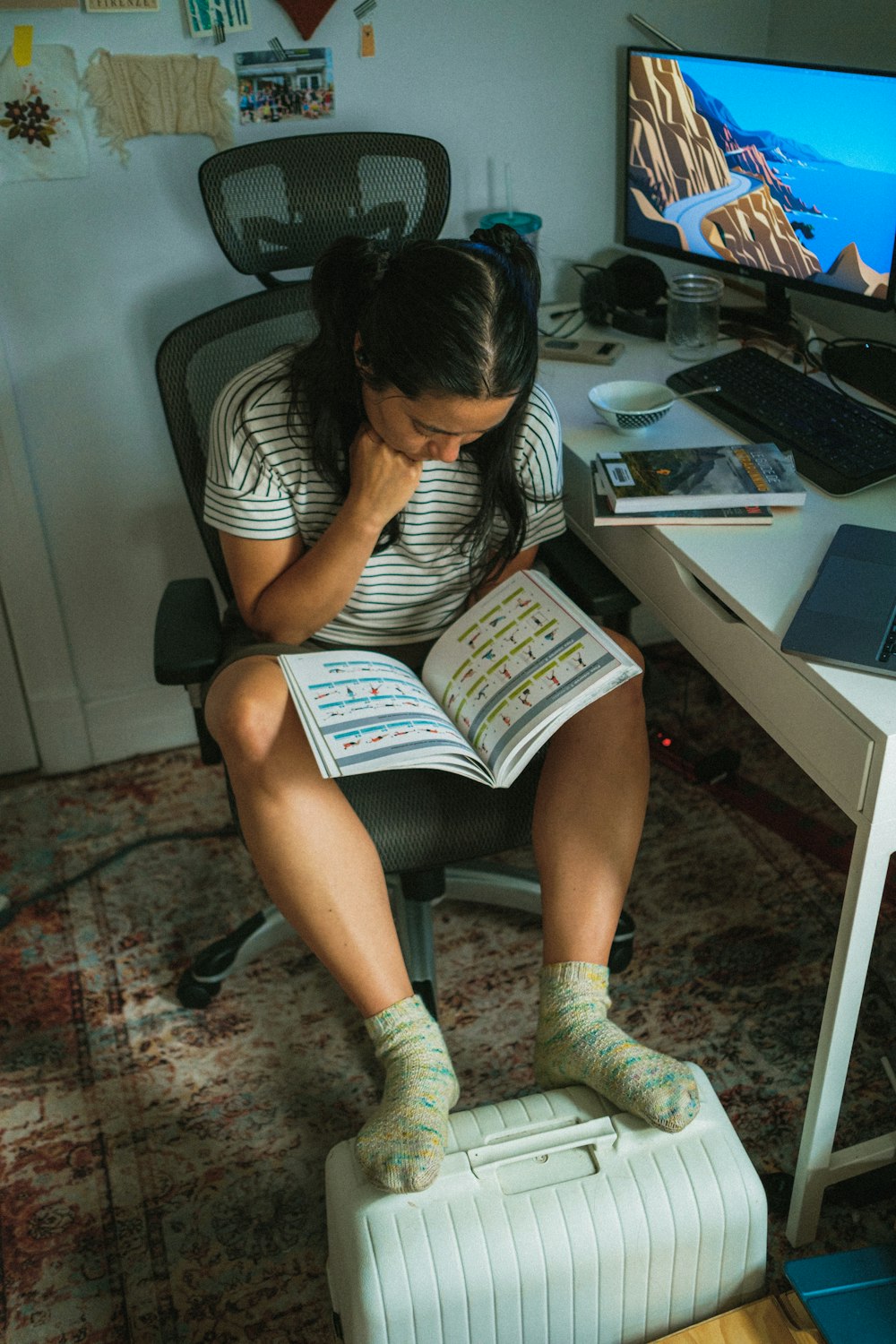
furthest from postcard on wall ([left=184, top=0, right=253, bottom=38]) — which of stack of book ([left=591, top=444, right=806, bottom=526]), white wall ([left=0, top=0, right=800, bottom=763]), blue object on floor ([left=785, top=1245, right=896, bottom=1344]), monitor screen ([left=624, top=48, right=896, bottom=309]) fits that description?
blue object on floor ([left=785, top=1245, right=896, bottom=1344])

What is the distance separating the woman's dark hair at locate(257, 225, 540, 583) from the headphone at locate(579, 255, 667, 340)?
622 mm

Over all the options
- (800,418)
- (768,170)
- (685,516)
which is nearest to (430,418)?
(685,516)

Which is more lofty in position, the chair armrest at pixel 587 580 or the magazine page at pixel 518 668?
the chair armrest at pixel 587 580

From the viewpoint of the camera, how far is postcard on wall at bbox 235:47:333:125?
1672 mm

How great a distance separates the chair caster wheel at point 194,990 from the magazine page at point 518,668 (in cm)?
57

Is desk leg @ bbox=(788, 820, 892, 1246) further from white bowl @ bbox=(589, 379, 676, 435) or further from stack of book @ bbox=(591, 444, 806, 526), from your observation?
white bowl @ bbox=(589, 379, 676, 435)

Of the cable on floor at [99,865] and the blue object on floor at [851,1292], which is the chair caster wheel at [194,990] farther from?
the blue object on floor at [851,1292]

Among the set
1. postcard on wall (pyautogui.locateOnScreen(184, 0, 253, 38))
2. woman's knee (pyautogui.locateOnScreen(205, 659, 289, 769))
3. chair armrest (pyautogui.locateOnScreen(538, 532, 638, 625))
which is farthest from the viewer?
postcard on wall (pyautogui.locateOnScreen(184, 0, 253, 38))

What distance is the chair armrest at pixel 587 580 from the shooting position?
134 cm

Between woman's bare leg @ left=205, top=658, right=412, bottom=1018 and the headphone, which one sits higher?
the headphone

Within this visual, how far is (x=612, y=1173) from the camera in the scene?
1.04 m

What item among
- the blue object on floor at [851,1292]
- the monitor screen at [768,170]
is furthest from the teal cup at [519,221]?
the blue object on floor at [851,1292]

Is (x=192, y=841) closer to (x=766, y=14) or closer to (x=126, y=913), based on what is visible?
(x=126, y=913)

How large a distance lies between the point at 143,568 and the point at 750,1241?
4.70ft
